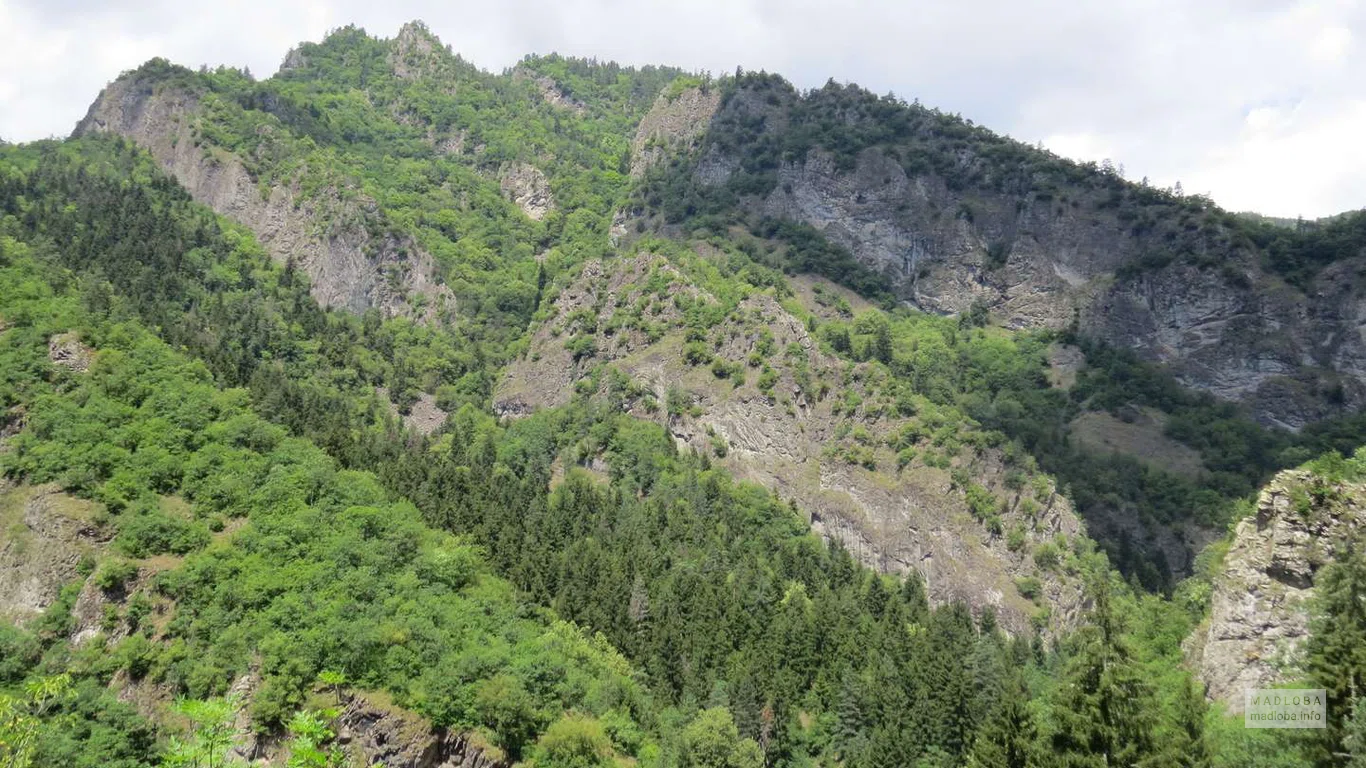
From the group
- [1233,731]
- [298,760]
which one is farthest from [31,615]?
[1233,731]

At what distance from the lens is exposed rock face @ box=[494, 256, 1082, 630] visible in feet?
422

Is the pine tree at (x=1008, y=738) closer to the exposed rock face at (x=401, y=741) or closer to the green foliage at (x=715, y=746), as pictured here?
the green foliage at (x=715, y=746)

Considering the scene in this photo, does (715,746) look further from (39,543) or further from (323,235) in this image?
(323,235)

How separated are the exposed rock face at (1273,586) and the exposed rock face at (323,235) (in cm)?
15872

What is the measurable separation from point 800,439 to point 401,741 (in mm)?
88156

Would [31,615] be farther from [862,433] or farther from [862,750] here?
[862,433]

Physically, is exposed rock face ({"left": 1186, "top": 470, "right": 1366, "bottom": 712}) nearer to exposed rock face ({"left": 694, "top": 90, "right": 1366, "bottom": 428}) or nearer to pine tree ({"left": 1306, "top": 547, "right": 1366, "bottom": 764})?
pine tree ({"left": 1306, "top": 547, "right": 1366, "bottom": 764})

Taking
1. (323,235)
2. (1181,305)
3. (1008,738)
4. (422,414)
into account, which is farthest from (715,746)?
(323,235)

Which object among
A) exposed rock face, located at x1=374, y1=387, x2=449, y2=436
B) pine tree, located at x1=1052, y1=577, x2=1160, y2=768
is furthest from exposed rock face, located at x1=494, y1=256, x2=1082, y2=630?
pine tree, located at x1=1052, y1=577, x2=1160, y2=768

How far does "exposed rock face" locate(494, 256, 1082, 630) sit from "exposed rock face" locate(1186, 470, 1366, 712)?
2848 inches

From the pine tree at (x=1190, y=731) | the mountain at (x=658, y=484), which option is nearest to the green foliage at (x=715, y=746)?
the mountain at (x=658, y=484)

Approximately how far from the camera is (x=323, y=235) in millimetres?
185875

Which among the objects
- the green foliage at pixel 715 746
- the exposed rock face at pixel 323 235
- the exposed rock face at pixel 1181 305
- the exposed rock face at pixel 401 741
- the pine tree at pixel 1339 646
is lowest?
the exposed rock face at pixel 401 741

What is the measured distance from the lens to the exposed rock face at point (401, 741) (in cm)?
6700
